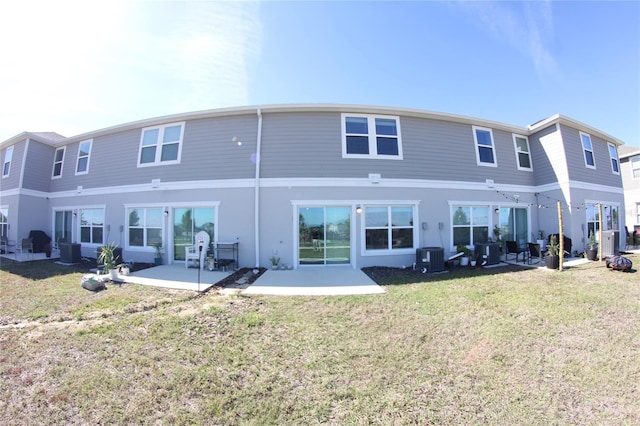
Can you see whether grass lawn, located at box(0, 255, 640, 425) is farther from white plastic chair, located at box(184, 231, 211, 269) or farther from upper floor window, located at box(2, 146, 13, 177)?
upper floor window, located at box(2, 146, 13, 177)

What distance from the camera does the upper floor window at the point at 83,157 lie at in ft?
40.7

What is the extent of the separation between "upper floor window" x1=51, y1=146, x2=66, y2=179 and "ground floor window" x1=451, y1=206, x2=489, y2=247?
1997 cm

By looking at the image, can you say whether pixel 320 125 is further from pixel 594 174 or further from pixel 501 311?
pixel 594 174

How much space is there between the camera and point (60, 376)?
3129 millimetres

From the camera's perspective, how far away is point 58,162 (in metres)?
13.5

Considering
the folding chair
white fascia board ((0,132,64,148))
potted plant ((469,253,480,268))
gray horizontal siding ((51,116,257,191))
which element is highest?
white fascia board ((0,132,64,148))

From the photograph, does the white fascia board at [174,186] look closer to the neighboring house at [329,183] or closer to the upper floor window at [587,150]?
the neighboring house at [329,183]

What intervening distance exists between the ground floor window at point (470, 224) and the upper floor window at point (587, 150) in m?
6.48

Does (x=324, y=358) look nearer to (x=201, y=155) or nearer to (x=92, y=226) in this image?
(x=201, y=155)

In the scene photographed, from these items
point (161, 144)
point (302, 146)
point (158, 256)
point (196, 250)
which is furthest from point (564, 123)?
point (158, 256)

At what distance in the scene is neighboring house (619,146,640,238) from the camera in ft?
58.8

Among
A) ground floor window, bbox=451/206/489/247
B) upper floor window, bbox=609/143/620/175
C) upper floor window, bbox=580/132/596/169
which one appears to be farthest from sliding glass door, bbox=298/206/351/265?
upper floor window, bbox=609/143/620/175

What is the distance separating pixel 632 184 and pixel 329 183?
24261mm

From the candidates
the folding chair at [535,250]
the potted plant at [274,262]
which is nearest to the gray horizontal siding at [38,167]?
the potted plant at [274,262]
